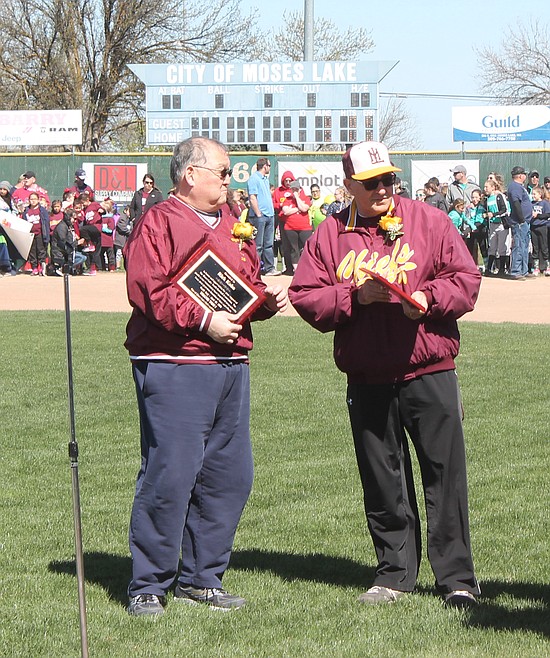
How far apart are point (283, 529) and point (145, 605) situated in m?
1.66

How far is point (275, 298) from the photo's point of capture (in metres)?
4.74

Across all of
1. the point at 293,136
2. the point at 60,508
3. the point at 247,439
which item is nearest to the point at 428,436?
the point at 247,439

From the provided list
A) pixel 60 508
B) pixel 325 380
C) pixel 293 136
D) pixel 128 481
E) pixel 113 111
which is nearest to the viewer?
pixel 60 508

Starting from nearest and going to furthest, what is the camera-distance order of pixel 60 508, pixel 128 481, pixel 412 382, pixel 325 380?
pixel 412 382 < pixel 60 508 < pixel 128 481 < pixel 325 380

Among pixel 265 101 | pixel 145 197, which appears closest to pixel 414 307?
pixel 145 197

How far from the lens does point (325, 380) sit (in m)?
11.2

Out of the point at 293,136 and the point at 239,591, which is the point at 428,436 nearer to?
the point at 239,591

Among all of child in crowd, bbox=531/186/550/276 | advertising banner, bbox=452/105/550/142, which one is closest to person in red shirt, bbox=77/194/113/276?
child in crowd, bbox=531/186/550/276

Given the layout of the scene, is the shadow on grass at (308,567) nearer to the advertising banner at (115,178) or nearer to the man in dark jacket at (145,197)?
the man in dark jacket at (145,197)

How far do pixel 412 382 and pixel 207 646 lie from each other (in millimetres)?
1358

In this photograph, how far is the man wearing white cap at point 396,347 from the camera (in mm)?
4648

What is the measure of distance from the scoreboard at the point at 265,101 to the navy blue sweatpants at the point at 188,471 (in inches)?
1026

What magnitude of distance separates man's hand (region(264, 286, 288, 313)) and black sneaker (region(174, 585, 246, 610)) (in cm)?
127

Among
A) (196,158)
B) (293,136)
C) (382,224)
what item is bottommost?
(382,224)
